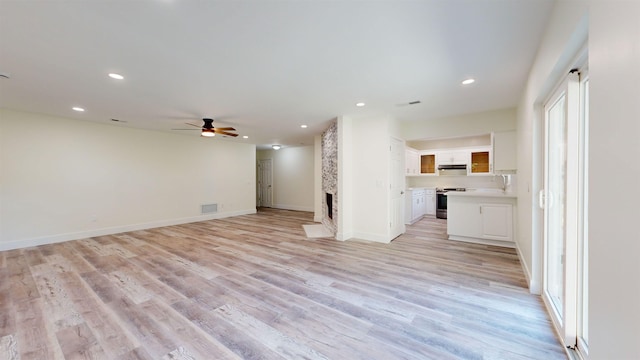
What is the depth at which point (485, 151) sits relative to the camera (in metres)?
7.04

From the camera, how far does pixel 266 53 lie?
244 centimetres

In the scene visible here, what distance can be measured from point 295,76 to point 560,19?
236 centimetres

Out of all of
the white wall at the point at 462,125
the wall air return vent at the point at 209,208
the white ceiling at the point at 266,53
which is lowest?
the wall air return vent at the point at 209,208

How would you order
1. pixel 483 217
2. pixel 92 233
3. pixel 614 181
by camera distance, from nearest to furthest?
1. pixel 614 181
2. pixel 483 217
3. pixel 92 233

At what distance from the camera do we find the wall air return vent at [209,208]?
24.3ft

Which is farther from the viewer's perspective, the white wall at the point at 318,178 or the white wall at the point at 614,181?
the white wall at the point at 318,178

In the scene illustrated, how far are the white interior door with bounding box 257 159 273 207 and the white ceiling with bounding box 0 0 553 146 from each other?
244 inches

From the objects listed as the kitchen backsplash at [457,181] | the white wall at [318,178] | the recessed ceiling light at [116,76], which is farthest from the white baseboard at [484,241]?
the recessed ceiling light at [116,76]

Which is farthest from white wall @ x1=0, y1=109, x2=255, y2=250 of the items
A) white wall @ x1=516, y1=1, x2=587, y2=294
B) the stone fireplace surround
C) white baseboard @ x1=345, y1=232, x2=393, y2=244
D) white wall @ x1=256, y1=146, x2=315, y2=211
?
white wall @ x1=516, y1=1, x2=587, y2=294

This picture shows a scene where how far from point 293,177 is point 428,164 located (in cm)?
491

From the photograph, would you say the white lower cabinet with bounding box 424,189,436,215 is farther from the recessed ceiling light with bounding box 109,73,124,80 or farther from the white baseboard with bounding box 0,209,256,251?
the recessed ceiling light with bounding box 109,73,124,80

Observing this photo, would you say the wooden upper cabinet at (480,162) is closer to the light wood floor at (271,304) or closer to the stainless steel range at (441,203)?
the stainless steel range at (441,203)

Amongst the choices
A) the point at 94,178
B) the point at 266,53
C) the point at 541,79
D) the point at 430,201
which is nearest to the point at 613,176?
the point at 541,79

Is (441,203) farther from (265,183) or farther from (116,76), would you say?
(116,76)
